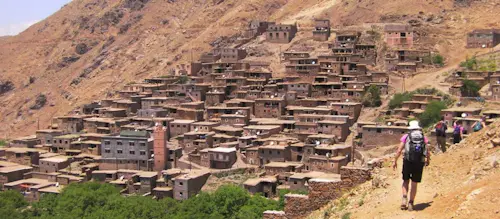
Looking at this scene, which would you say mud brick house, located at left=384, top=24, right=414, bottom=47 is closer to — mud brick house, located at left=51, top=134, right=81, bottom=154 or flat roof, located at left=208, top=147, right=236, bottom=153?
flat roof, located at left=208, top=147, right=236, bottom=153

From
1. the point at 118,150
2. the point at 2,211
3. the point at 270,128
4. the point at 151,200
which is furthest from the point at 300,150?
the point at 2,211

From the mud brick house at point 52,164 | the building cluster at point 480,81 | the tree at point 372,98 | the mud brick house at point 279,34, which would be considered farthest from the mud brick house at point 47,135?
the building cluster at point 480,81

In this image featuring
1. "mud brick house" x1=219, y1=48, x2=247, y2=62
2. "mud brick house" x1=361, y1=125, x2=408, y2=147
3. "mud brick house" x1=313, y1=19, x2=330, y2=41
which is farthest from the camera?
"mud brick house" x1=313, y1=19, x2=330, y2=41

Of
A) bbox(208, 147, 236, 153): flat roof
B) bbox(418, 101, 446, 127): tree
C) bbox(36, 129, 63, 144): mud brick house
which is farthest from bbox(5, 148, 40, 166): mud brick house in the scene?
bbox(418, 101, 446, 127): tree

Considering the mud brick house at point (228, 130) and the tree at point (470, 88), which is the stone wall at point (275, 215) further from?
the tree at point (470, 88)

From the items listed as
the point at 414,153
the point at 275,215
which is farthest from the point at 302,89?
the point at 414,153

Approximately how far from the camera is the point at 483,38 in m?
41.3

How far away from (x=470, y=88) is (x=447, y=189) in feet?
81.3

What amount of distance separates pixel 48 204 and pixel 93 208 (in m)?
2.25

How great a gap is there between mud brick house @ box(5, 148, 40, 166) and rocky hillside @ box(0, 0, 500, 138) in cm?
1762

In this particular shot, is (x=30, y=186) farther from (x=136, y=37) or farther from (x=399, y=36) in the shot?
(x=136, y=37)

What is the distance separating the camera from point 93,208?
27938mm

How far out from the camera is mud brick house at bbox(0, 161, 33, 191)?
31.8 metres

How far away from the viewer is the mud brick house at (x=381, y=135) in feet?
93.5
